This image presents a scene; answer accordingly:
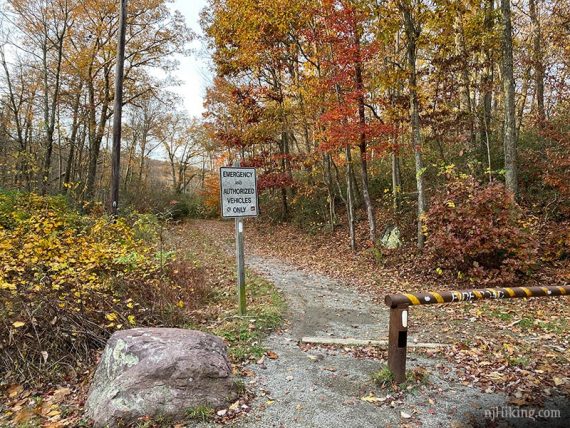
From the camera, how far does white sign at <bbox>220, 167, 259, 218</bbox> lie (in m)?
6.09

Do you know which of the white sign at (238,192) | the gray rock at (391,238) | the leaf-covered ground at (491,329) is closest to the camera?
the leaf-covered ground at (491,329)

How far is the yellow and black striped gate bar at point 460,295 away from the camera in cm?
399

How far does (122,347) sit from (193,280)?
388 cm

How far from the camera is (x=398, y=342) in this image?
4.13 meters

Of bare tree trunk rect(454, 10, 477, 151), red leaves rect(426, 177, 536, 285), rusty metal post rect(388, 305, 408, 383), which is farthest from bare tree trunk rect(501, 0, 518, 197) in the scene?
rusty metal post rect(388, 305, 408, 383)

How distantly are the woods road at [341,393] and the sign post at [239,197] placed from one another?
1.40 metres

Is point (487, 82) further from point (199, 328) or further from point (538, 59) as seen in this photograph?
point (199, 328)

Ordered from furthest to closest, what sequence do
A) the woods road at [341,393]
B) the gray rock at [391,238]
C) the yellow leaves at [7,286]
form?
the gray rock at [391,238]
the yellow leaves at [7,286]
the woods road at [341,393]

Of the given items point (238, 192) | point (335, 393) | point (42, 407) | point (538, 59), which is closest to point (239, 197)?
point (238, 192)

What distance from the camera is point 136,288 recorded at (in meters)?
6.54

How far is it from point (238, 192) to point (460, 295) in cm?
369

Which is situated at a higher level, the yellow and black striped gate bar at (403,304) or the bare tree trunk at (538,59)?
the bare tree trunk at (538,59)

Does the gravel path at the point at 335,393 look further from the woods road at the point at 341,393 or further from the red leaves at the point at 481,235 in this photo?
the red leaves at the point at 481,235

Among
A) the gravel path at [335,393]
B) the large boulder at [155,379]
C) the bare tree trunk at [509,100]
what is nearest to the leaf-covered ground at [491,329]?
the gravel path at [335,393]
